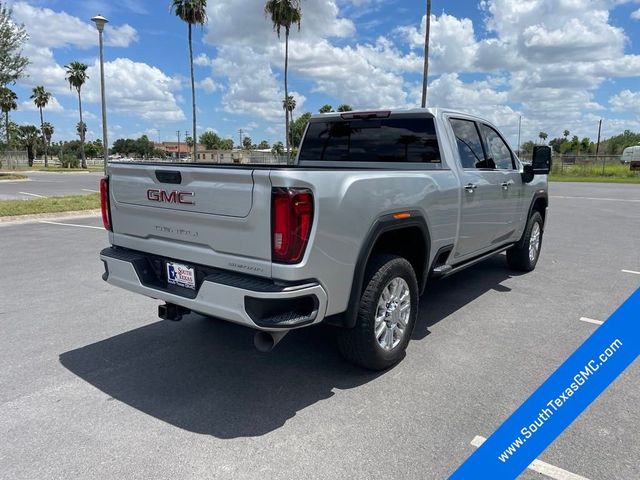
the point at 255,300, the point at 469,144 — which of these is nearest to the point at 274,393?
the point at 255,300

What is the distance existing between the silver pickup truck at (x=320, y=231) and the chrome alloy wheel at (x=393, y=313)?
12 millimetres

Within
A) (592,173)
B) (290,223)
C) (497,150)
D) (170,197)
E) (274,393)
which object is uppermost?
Result: (497,150)

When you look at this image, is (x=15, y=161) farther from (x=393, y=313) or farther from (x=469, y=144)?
(x=393, y=313)

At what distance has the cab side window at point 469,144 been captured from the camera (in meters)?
4.86

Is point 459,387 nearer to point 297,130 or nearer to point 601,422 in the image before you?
point 601,422

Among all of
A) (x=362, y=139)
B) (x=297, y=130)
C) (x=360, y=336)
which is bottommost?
(x=360, y=336)

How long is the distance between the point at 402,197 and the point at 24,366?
10.6 feet

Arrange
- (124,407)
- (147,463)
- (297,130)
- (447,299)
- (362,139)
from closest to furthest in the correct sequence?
(147,463), (124,407), (362,139), (447,299), (297,130)

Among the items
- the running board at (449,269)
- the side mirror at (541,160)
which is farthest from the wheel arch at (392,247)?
the side mirror at (541,160)

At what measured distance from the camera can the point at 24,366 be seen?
385cm

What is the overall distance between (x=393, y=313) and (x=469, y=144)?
7.49 feet

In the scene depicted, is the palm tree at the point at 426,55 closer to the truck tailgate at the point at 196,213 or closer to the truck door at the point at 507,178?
the truck door at the point at 507,178

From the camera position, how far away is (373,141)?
493cm

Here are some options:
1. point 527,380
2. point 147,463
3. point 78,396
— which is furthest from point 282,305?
point 527,380
